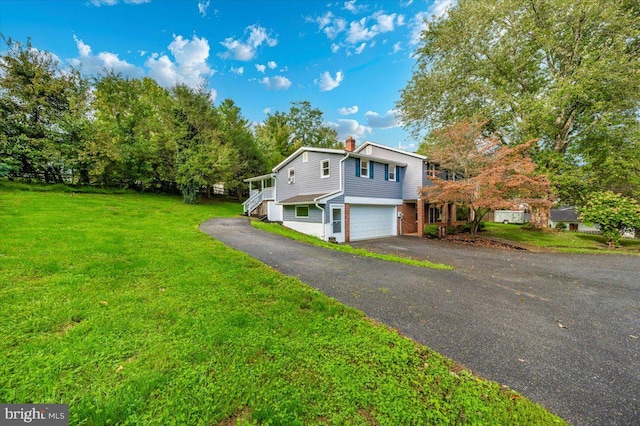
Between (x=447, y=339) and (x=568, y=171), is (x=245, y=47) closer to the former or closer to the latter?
(x=447, y=339)

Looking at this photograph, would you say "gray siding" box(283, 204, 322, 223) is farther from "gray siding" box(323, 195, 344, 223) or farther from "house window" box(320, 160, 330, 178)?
"house window" box(320, 160, 330, 178)

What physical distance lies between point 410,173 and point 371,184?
363 cm

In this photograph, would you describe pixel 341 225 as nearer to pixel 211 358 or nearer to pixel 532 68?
pixel 211 358

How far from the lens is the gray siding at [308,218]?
45.2ft

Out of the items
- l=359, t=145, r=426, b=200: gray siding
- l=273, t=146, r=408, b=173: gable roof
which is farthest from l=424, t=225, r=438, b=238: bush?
l=273, t=146, r=408, b=173: gable roof

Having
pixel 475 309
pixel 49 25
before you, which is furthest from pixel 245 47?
pixel 475 309

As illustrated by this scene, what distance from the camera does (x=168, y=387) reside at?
2.27 m

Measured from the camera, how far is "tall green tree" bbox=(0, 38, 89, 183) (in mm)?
16938

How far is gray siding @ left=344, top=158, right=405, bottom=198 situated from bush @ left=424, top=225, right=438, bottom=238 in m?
3.30

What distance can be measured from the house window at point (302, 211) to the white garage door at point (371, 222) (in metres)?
2.75

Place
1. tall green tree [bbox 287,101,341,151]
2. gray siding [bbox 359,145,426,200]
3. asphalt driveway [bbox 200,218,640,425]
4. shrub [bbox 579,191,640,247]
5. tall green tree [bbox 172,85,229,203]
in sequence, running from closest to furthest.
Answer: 1. asphalt driveway [bbox 200,218,640,425]
2. shrub [bbox 579,191,640,247]
3. gray siding [bbox 359,145,426,200]
4. tall green tree [bbox 172,85,229,203]
5. tall green tree [bbox 287,101,341,151]

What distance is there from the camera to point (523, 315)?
4297mm

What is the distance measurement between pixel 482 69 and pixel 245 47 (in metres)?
16.8

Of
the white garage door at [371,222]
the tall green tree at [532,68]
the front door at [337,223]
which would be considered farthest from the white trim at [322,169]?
the tall green tree at [532,68]
